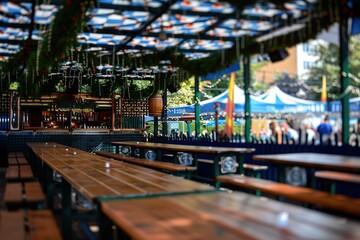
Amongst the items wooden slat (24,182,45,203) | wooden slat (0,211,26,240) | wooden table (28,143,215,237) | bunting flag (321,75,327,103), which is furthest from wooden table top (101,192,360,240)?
bunting flag (321,75,327,103)

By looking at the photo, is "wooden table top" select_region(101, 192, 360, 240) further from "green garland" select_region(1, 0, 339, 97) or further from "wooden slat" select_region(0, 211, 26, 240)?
"green garland" select_region(1, 0, 339, 97)

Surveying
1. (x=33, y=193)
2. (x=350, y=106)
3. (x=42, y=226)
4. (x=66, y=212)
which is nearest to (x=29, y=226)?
(x=42, y=226)

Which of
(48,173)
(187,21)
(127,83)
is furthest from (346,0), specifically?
(127,83)

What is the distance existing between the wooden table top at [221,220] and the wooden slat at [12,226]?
518 millimetres

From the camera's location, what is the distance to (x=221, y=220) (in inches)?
81.0

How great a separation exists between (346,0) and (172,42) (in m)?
4.77

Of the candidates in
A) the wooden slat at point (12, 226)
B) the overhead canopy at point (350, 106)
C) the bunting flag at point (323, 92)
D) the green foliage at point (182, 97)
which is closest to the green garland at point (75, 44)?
the overhead canopy at point (350, 106)

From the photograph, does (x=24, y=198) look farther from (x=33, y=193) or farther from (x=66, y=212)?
(x=66, y=212)

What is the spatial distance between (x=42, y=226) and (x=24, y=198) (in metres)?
0.62

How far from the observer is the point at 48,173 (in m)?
6.81

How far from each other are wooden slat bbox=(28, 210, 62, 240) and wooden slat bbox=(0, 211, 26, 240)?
13 cm

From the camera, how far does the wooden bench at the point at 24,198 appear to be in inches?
135

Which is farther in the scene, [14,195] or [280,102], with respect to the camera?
[280,102]

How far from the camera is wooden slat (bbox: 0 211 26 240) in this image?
2.41 m
